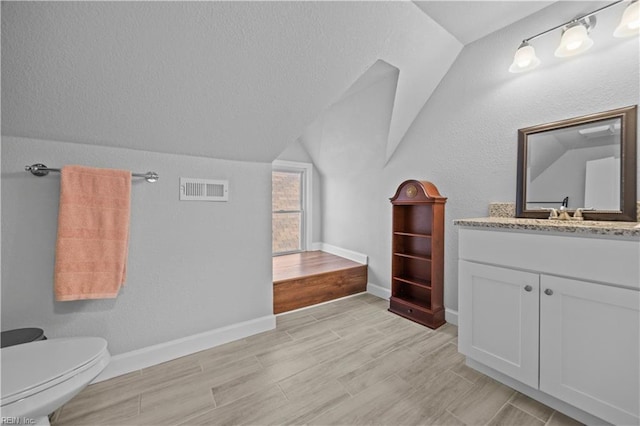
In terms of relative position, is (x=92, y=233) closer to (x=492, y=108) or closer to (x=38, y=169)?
(x=38, y=169)

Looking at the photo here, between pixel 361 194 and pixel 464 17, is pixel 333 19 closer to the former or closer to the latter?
pixel 464 17

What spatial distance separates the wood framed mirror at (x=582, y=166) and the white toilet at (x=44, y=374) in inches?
105

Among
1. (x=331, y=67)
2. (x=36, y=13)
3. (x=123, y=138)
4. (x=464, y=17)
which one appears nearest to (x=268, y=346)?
(x=123, y=138)

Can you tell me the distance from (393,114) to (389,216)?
1106mm

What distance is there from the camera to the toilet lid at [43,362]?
0.94 meters

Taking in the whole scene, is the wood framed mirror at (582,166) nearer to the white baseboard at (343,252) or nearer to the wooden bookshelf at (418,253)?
the wooden bookshelf at (418,253)

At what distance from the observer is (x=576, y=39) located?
1.52 m

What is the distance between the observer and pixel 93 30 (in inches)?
45.9

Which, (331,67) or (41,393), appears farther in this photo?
(331,67)

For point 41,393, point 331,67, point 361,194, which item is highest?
point 331,67

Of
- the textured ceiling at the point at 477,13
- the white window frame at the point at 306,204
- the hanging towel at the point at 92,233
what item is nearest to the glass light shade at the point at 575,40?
the textured ceiling at the point at 477,13

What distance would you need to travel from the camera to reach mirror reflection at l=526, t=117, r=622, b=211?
1.54m

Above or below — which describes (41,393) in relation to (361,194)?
below

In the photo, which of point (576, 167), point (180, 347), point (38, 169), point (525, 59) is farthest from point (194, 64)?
point (576, 167)
